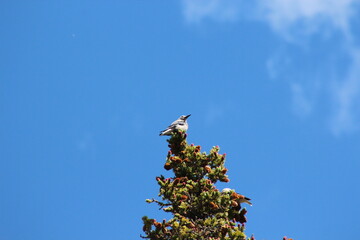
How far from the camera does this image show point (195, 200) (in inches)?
679

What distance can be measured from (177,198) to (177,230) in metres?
1.35

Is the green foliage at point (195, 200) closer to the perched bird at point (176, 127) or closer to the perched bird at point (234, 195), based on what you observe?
the perched bird at point (234, 195)

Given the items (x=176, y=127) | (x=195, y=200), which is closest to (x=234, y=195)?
(x=195, y=200)

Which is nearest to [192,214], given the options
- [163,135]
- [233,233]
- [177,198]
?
[177,198]

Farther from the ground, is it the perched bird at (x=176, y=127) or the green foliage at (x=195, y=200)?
the perched bird at (x=176, y=127)

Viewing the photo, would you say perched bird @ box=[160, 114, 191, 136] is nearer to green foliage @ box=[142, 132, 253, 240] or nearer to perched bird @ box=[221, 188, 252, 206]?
green foliage @ box=[142, 132, 253, 240]

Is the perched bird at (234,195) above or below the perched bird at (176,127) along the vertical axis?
below

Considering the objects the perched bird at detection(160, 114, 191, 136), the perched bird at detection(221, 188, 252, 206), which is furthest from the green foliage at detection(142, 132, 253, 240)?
the perched bird at detection(160, 114, 191, 136)

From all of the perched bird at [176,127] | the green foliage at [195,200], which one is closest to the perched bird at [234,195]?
the green foliage at [195,200]

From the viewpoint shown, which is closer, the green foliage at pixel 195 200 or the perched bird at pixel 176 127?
the green foliage at pixel 195 200

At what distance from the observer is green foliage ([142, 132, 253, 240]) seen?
16.5 m

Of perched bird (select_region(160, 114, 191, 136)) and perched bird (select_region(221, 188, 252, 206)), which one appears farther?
perched bird (select_region(160, 114, 191, 136))

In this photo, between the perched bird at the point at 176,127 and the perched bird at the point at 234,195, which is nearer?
the perched bird at the point at 234,195

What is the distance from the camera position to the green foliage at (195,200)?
54.0ft
